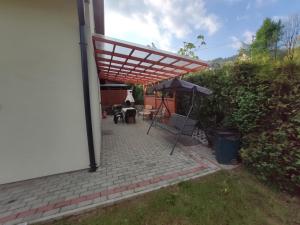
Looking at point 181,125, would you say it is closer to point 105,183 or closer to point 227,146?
point 227,146

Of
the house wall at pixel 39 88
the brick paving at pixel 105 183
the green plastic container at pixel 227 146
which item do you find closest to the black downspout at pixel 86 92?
the house wall at pixel 39 88

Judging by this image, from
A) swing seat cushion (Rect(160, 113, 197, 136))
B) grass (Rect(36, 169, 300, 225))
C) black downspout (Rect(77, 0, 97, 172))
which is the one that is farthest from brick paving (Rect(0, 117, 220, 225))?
swing seat cushion (Rect(160, 113, 197, 136))

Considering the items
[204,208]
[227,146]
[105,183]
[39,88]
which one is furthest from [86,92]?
[227,146]

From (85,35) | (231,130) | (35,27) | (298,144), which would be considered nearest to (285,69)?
(298,144)

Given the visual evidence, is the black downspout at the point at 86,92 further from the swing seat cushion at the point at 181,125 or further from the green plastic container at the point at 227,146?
the green plastic container at the point at 227,146

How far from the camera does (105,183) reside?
300cm

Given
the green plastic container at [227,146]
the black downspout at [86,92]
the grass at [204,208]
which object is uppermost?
the black downspout at [86,92]

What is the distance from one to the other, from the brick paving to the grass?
20cm

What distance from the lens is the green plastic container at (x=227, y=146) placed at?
3.60m

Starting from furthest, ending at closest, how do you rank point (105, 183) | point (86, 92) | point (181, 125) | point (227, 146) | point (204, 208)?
point (181, 125), point (227, 146), point (86, 92), point (105, 183), point (204, 208)

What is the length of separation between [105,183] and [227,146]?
2906 mm

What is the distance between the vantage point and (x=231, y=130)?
3805 millimetres

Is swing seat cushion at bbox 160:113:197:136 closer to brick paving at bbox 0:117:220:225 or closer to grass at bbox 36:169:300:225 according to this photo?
brick paving at bbox 0:117:220:225

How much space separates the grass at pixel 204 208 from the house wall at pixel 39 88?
5.24 ft
